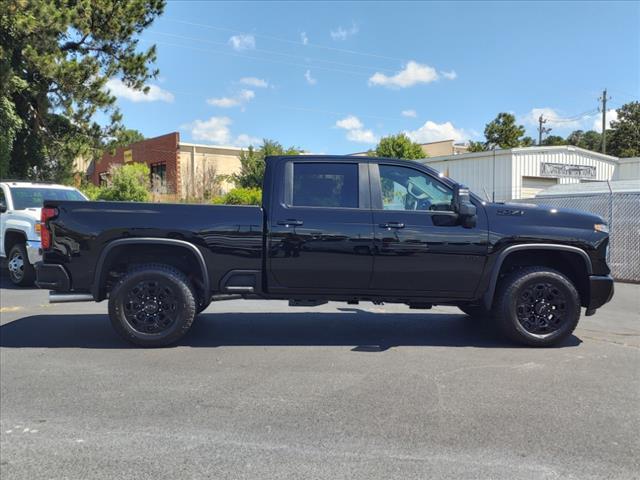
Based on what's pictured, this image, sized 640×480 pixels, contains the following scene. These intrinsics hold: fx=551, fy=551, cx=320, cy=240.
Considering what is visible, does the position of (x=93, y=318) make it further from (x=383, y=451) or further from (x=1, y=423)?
(x=383, y=451)

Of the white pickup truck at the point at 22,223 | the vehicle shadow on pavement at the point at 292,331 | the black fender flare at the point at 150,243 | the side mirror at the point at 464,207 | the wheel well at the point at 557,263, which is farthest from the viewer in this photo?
the white pickup truck at the point at 22,223

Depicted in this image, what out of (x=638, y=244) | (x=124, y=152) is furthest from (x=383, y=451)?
(x=124, y=152)

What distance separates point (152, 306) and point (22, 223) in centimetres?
543

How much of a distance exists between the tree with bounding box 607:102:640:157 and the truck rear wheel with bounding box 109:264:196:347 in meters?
45.6

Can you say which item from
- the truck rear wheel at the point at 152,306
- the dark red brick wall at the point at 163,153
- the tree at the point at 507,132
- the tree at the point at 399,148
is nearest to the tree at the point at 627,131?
the tree at the point at 507,132

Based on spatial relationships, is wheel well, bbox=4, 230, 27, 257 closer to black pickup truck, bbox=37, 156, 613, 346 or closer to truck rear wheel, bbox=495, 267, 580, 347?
black pickup truck, bbox=37, 156, 613, 346

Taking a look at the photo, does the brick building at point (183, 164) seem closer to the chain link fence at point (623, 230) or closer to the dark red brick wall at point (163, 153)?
the dark red brick wall at point (163, 153)

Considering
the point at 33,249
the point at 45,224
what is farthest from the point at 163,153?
the point at 45,224

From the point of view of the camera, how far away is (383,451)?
351cm

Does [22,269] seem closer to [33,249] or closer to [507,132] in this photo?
[33,249]

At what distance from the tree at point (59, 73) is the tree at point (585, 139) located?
181 feet

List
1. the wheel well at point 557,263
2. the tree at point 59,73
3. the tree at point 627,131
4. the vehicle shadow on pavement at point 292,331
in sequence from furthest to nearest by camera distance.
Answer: the tree at point 627,131
the tree at point 59,73
the vehicle shadow on pavement at point 292,331
the wheel well at point 557,263

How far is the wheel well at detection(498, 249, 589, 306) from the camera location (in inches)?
235

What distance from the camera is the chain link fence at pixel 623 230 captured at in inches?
461
